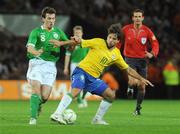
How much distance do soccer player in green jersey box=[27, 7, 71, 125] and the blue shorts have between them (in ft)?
2.49

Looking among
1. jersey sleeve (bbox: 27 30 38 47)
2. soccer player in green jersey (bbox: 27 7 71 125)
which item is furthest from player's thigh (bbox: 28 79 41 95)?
jersey sleeve (bbox: 27 30 38 47)

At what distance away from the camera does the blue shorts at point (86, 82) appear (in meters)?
13.8

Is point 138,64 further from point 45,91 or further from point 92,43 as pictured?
point 92,43

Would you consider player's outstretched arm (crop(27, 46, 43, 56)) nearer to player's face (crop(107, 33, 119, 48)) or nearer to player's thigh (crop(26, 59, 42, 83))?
player's thigh (crop(26, 59, 42, 83))

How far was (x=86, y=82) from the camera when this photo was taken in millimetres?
14031


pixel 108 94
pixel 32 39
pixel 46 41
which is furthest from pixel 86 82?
pixel 32 39

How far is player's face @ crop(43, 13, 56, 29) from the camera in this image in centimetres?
1423

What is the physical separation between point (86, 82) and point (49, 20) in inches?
57.2

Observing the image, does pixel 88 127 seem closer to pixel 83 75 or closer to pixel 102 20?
pixel 83 75

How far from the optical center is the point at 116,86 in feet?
96.1

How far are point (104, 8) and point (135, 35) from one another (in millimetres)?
16379

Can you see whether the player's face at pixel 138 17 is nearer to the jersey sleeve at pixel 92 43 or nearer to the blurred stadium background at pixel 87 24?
the jersey sleeve at pixel 92 43

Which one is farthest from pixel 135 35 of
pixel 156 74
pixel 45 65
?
pixel 156 74

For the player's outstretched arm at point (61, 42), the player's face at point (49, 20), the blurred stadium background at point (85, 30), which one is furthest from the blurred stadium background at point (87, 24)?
the player's outstretched arm at point (61, 42)
